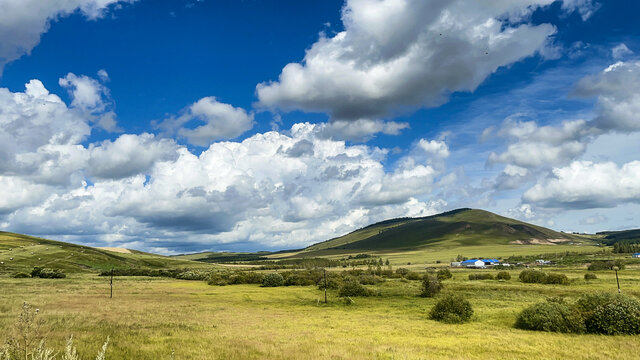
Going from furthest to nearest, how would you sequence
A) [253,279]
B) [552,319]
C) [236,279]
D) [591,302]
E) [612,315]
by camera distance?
[253,279]
[236,279]
[591,302]
[552,319]
[612,315]

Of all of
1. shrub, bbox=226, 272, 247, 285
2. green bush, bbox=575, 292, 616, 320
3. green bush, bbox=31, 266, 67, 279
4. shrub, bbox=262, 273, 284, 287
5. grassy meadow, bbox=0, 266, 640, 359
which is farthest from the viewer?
shrub, bbox=226, 272, 247, 285

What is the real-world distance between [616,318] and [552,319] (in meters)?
5.13

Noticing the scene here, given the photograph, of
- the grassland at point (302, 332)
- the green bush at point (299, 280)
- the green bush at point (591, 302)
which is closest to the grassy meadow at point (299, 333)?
the grassland at point (302, 332)

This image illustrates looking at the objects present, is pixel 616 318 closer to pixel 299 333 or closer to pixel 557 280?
pixel 299 333

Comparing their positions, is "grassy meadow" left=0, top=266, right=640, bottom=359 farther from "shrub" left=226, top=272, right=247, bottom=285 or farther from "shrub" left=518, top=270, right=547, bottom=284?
"shrub" left=226, top=272, right=247, bottom=285

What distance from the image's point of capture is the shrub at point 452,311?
42.9 metres

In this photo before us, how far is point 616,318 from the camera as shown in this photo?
3416 centimetres

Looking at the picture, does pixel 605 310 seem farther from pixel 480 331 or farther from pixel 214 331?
pixel 214 331

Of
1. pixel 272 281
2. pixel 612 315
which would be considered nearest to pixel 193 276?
pixel 272 281

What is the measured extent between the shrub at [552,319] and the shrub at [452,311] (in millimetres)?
6182

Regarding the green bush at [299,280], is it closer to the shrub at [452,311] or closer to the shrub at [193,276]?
the shrub at [193,276]

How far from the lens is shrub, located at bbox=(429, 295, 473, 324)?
42.9 metres

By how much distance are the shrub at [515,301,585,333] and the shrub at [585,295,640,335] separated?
1.27 meters

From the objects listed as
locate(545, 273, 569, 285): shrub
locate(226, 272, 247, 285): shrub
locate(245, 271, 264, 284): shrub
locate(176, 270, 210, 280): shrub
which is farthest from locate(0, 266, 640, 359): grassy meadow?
locate(176, 270, 210, 280): shrub
